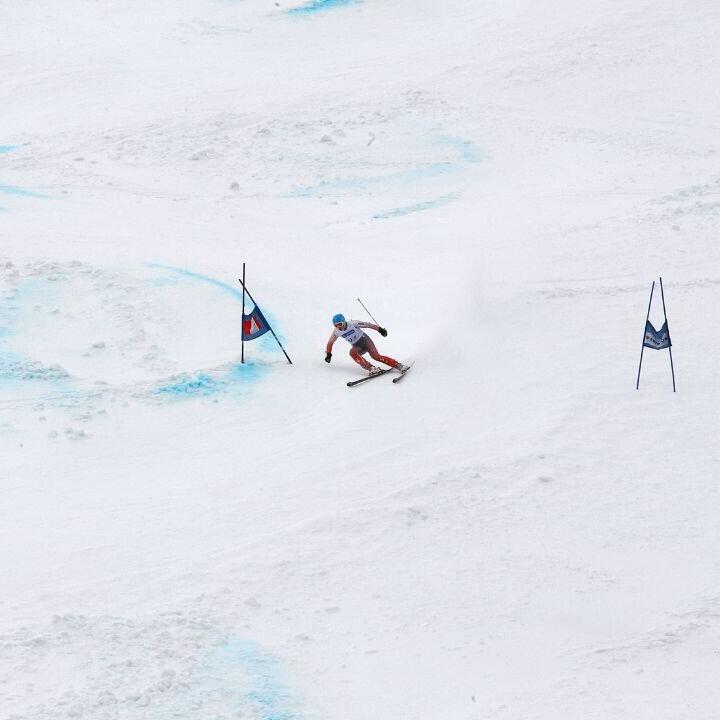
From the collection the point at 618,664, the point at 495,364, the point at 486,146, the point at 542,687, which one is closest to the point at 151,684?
the point at 542,687

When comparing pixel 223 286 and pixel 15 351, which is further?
pixel 223 286

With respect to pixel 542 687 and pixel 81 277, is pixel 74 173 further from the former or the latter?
pixel 542 687

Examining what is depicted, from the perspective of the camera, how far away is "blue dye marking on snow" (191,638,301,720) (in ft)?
39.2

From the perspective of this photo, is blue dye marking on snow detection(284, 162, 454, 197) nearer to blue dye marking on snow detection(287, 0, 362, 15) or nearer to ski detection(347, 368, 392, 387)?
ski detection(347, 368, 392, 387)

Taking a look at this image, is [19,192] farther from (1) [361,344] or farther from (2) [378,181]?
(1) [361,344]

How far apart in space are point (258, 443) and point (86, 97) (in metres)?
14.4

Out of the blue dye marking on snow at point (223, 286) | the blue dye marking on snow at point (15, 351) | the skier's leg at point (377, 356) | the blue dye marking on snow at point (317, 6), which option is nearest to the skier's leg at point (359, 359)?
the skier's leg at point (377, 356)

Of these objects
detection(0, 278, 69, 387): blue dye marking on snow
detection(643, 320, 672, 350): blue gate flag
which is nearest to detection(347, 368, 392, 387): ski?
detection(643, 320, 672, 350): blue gate flag

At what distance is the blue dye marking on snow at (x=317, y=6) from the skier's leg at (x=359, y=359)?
16249mm

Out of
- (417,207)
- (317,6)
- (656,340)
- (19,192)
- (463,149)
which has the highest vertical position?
(317,6)

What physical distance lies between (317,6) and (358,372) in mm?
16461

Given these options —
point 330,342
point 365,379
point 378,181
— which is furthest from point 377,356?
point 378,181

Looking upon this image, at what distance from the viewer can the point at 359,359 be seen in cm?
1730

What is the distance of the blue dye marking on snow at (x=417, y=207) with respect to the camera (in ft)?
77.0
